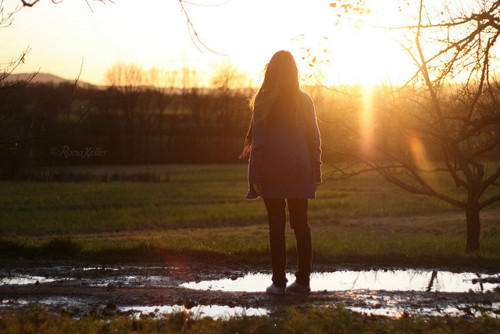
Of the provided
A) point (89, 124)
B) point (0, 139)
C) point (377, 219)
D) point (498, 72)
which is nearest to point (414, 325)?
point (498, 72)

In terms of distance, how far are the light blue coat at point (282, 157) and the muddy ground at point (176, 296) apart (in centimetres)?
112

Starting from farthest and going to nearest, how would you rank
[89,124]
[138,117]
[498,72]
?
1. [138,117]
2. [89,124]
3. [498,72]

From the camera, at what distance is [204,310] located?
5.48 m

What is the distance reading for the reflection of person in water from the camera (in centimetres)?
598

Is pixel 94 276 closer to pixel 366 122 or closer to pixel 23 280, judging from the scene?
pixel 23 280

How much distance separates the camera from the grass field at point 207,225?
9.15 meters

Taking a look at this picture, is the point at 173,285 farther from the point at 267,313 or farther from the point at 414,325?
the point at 414,325

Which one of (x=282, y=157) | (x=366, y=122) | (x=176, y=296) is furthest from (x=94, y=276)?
(x=366, y=122)

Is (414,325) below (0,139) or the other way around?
below

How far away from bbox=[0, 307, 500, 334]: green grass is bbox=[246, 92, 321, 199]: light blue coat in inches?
57.8

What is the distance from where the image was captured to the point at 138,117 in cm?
7456

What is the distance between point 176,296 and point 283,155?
1.92 m

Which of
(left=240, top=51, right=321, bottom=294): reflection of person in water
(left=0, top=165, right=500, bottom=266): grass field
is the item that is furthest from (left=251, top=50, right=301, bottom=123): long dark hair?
(left=0, top=165, right=500, bottom=266): grass field

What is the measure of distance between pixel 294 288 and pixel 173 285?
151 centimetres
